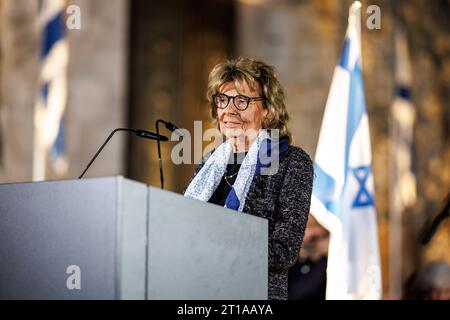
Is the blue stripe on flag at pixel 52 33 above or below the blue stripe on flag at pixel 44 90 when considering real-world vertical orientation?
above

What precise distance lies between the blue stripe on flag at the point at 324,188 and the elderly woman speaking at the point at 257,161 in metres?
1.38

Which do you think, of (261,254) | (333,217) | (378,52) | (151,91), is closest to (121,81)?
(151,91)

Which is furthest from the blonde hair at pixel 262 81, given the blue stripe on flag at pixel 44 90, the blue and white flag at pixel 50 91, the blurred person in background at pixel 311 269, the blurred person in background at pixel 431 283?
the blue stripe on flag at pixel 44 90

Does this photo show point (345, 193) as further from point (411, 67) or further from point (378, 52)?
point (411, 67)

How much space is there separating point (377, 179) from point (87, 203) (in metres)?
7.01

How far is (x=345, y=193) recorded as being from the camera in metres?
5.40

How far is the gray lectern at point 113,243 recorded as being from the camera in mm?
2291

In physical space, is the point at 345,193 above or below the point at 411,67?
below

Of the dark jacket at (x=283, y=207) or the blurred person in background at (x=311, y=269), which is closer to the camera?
the dark jacket at (x=283, y=207)

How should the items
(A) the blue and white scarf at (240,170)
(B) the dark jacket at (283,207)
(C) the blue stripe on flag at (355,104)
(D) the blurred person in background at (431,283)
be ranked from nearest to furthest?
1. (B) the dark jacket at (283,207)
2. (A) the blue and white scarf at (240,170)
3. (D) the blurred person in background at (431,283)
4. (C) the blue stripe on flag at (355,104)

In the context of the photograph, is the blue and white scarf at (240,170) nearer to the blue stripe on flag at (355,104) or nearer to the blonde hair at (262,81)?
the blonde hair at (262,81)

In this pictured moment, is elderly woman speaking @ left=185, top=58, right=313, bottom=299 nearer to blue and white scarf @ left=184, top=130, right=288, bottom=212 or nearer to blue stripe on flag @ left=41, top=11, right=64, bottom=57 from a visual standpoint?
blue and white scarf @ left=184, top=130, right=288, bottom=212

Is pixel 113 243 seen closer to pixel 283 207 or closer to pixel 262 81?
pixel 283 207

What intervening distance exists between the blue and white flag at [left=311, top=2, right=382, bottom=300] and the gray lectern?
2453mm
